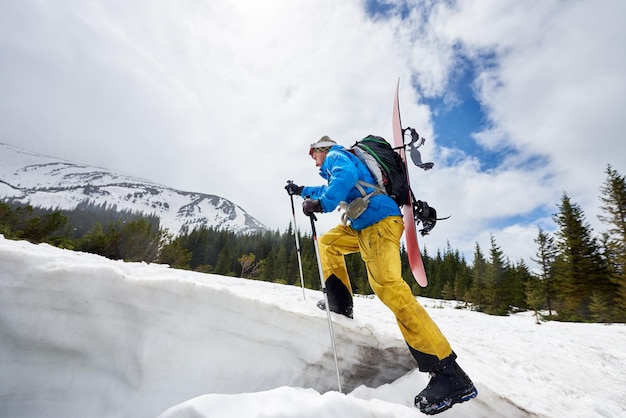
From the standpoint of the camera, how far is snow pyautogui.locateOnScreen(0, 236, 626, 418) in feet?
7.77

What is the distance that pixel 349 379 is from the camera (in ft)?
10.0

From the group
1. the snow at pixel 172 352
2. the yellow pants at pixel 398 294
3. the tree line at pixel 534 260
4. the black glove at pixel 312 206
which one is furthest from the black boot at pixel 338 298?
the tree line at pixel 534 260

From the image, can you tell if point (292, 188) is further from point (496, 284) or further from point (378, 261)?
point (496, 284)

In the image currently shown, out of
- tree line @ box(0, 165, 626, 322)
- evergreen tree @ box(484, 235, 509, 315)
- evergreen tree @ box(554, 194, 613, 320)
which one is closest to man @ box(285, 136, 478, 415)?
tree line @ box(0, 165, 626, 322)

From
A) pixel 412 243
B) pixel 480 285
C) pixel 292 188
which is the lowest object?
pixel 412 243

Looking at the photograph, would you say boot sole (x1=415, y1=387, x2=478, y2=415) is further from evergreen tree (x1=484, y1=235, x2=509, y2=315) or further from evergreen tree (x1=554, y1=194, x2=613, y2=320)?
evergreen tree (x1=484, y1=235, x2=509, y2=315)

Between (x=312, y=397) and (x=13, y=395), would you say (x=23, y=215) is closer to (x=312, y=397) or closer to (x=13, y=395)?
(x=13, y=395)

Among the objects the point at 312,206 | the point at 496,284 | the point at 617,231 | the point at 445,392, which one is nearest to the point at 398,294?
the point at 445,392

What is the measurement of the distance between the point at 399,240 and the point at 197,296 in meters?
2.19

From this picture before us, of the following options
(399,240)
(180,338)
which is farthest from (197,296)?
(399,240)

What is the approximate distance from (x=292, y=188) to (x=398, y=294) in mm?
2223

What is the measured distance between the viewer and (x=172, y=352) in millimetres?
2584

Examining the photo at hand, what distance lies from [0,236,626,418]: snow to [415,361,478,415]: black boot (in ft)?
0.57

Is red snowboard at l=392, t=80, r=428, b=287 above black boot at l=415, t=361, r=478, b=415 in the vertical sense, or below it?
above
